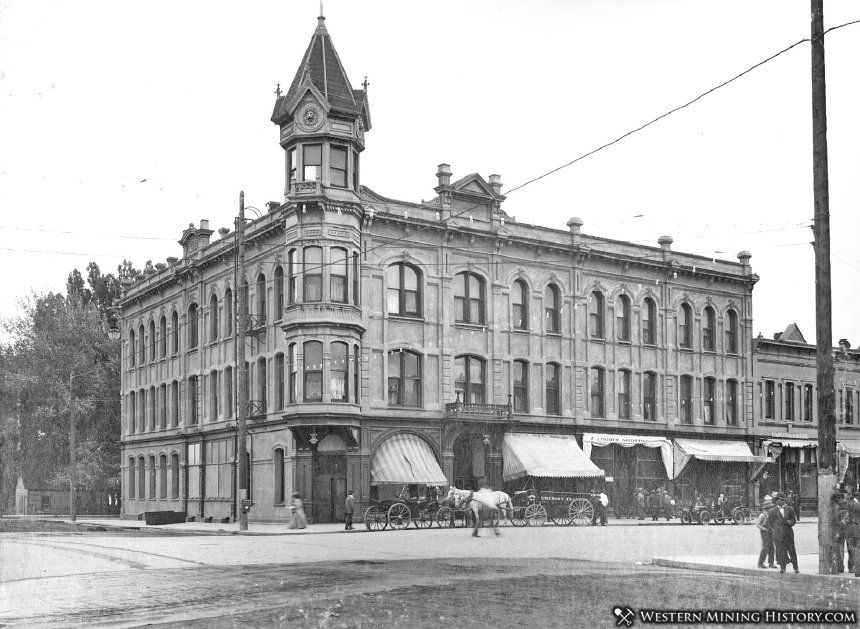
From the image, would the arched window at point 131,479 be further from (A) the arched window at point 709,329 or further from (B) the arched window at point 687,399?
(A) the arched window at point 709,329

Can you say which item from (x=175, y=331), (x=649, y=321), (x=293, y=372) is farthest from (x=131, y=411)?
(x=649, y=321)

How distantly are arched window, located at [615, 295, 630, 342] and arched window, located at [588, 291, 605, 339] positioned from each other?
39.8 inches

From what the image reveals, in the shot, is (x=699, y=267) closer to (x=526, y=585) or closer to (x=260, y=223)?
(x=260, y=223)

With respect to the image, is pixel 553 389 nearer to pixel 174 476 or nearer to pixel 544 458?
pixel 544 458

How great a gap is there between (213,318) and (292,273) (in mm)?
9248

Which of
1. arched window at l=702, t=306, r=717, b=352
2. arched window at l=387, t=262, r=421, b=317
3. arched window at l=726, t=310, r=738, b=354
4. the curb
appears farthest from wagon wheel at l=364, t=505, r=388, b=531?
arched window at l=726, t=310, r=738, b=354

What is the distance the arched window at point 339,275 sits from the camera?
1551 inches

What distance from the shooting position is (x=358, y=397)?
131 feet

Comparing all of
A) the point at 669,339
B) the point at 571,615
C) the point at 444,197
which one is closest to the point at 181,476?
the point at 444,197

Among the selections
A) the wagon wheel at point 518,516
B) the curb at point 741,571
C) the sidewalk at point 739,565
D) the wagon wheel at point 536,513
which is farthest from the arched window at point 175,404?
the curb at point 741,571

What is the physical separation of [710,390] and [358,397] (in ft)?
66.8

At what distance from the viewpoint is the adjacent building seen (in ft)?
130

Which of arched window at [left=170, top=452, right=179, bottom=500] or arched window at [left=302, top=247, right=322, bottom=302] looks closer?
arched window at [left=302, top=247, right=322, bottom=302]

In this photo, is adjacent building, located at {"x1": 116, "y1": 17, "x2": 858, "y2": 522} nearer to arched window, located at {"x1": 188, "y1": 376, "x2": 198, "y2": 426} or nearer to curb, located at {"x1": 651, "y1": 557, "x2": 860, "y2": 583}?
arched window, located at {"x1": 188, "y1": 376, "x2": 198, "y2": 426}
